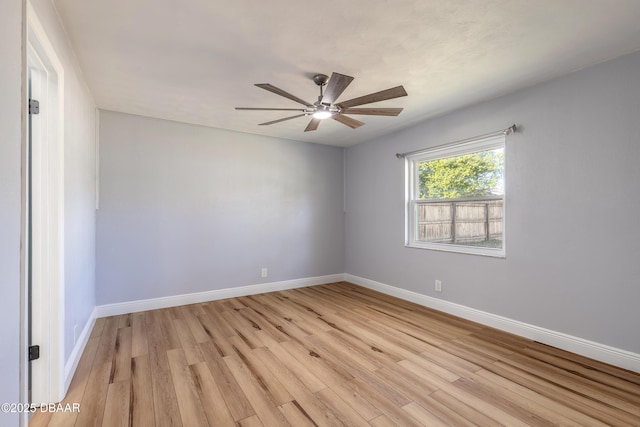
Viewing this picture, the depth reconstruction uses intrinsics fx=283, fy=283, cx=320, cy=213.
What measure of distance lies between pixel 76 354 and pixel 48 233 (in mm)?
1154

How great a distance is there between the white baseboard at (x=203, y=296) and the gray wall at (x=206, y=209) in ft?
0.23

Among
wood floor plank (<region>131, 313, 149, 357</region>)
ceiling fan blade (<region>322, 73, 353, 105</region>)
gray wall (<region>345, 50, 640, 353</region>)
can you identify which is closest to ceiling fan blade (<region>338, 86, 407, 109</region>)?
ceiling fan blade (<region>322, 73, 353, 105</region>)

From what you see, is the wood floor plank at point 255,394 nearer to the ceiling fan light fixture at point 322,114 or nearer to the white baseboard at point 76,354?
the white baseboard at point 76,354

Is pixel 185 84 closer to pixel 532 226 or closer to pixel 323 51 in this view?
pixel 323 51

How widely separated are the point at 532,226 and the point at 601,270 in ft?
1.94

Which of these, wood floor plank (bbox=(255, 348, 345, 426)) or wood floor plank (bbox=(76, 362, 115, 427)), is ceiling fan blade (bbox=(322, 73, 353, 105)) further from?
wood floor plank (bbox=(76, 362, 115, 427))

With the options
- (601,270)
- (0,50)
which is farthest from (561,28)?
(0,50)

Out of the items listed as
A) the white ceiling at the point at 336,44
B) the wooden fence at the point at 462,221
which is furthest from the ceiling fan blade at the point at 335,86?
the wooden fence at the point at 462,221

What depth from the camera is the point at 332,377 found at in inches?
83.0

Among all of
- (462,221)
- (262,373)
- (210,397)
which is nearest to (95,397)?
(210,397)

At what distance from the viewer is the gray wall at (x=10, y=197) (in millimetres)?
997

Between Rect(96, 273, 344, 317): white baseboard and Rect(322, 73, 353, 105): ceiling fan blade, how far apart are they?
9.90ft

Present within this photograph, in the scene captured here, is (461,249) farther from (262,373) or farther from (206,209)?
(206,209)

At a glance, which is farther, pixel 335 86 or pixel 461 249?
pixel 461 249
